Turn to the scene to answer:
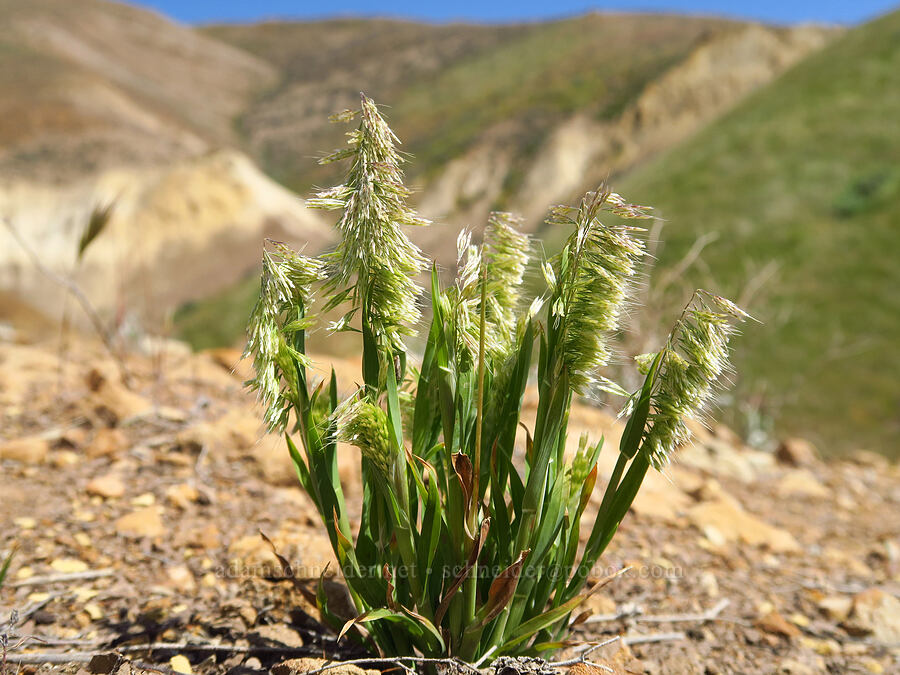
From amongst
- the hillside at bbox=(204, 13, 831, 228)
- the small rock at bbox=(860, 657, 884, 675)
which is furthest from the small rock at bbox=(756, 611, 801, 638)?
the hillside at bbox=(204, 13, 831, 228)

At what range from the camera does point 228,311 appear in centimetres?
2069

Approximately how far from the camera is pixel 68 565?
2574 mm

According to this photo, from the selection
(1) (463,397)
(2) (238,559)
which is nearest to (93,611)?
(2) (238,559)

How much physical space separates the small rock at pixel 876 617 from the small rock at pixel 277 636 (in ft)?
7.71

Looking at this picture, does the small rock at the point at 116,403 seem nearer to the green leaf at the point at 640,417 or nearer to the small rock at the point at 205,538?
the small rock at the point at 205,538

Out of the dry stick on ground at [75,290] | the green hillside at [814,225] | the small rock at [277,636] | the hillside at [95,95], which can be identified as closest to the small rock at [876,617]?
the small rock at [277,636]

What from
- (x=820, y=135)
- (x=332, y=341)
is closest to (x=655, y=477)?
(x=332, y=341)

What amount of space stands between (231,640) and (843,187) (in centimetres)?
1583

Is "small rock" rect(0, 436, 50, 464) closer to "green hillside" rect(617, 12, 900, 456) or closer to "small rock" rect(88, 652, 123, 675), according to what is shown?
"small rock" rect(88, 652, 123, 675)

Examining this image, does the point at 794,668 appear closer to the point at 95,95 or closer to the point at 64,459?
the point at 64,459

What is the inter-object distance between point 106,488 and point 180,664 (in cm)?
143

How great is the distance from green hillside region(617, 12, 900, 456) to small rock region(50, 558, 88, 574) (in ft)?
17.2

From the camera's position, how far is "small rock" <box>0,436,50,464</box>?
11.2 feet

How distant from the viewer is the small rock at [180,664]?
1.95 meters
